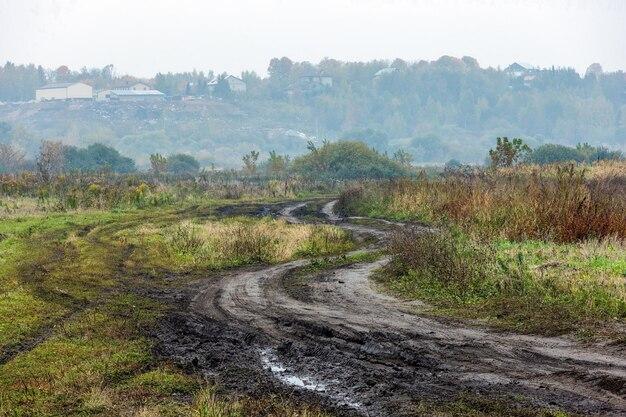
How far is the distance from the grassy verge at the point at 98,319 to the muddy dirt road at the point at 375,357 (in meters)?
0.75

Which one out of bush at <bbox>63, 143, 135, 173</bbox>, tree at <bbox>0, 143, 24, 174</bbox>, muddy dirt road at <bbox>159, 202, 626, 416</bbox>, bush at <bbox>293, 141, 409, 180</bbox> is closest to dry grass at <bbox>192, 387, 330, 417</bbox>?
muddy dirt road at <bbox>159, 202, 626, 416</bbox>

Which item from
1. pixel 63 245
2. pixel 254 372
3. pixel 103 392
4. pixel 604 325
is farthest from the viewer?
pixel 63 245

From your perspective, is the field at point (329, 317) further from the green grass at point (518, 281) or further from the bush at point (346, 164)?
the bush at point (346, 164)

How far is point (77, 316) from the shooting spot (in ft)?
49.4

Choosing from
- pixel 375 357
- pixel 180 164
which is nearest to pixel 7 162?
pixel 180 164

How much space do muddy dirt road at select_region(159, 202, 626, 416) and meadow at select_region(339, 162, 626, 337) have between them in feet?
3.95

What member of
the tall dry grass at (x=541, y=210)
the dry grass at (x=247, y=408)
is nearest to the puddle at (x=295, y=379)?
the dry grass at (x=247, y=408)

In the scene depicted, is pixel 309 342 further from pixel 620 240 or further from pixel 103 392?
pixel 620 240

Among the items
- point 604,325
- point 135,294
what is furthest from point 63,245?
point 604,325

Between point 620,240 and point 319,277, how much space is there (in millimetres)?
7765

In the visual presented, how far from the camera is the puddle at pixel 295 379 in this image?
9.30 metres

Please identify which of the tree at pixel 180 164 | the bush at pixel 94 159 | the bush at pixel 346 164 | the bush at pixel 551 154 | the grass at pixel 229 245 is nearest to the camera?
the grass at pixel 229 245

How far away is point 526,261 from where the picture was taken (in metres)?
16.9

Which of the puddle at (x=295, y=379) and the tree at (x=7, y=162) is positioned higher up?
the puddle at (x=295, y=379)
